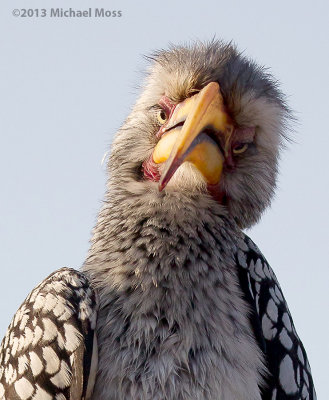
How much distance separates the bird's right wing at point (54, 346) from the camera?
4668 mm

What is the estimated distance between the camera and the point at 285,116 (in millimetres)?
5797

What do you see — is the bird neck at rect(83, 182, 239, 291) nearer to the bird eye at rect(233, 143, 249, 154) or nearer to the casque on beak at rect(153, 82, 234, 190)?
the casque on beak at rect(153, 82, 234, 190)

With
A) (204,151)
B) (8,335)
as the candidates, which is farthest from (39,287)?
(204,151)

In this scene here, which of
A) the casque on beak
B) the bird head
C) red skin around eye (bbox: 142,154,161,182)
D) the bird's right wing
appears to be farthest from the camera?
red skin around eye (bbox: 142,154,161,182)

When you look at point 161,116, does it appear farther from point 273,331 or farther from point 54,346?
point 54,346

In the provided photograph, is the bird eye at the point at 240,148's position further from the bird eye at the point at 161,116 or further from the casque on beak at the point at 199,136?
the bird eye at the point at 161,116

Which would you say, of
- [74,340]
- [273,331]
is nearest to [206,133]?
[273,331]

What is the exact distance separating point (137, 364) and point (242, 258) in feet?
3.20

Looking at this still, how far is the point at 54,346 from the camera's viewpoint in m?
4.72

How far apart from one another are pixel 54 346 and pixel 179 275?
73 cm

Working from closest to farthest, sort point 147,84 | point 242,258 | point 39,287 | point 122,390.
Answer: point 122,390 < point 39,287 < point 242,258 < point 147,84

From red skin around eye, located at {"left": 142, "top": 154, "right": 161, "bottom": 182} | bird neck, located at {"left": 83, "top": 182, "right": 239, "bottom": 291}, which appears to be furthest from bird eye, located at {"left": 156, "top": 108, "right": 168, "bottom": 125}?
bird neck, located at {"left": 83, "top": 182, "right": 239, "bottom": 291}

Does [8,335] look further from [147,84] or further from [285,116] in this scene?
[285,116]

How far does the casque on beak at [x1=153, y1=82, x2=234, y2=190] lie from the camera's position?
494cm
